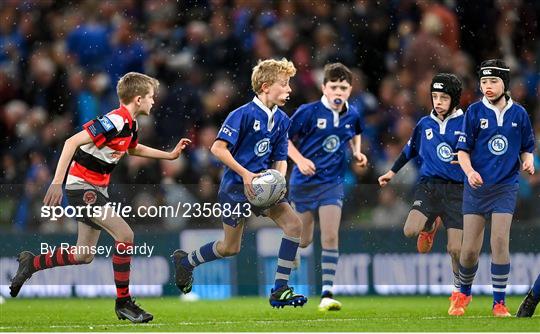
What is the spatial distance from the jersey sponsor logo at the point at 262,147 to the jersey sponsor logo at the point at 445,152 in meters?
1.36

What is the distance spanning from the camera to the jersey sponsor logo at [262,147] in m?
9.48

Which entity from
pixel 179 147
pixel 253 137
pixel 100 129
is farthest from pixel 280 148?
pixel 100 129

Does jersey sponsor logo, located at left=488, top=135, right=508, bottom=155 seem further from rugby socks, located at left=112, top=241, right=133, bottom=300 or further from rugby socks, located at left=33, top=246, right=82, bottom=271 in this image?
rugby socks, located at left=33, top=246, right=82, bottom=271

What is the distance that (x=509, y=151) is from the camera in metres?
9.34

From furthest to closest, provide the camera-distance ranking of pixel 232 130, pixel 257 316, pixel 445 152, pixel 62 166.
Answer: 1. pixel 445 152
2. pixel 257 316
3. pixel 232 130
4. pixel 62 166

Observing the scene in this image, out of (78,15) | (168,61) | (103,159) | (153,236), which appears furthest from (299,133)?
(78,15)

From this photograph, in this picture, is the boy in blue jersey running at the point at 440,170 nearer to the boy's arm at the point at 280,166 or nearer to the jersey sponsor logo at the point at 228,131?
the boy's arm at the point at 280,166

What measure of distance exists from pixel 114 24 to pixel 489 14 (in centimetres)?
433

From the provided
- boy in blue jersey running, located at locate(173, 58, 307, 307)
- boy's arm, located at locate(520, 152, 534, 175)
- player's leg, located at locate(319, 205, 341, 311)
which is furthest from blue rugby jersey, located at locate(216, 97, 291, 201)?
boy's arm, located at locate(520, 152, 534, 175)

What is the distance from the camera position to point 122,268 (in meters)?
9.04

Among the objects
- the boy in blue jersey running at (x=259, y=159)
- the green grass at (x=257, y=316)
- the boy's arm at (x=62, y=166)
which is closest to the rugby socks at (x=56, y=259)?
the green grass at (x=257, y=316)

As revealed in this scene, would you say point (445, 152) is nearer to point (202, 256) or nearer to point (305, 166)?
point (305, 166)

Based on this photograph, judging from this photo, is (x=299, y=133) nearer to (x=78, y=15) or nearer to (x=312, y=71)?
(x=312, y=71)

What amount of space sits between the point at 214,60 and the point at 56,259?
6.17 meters
